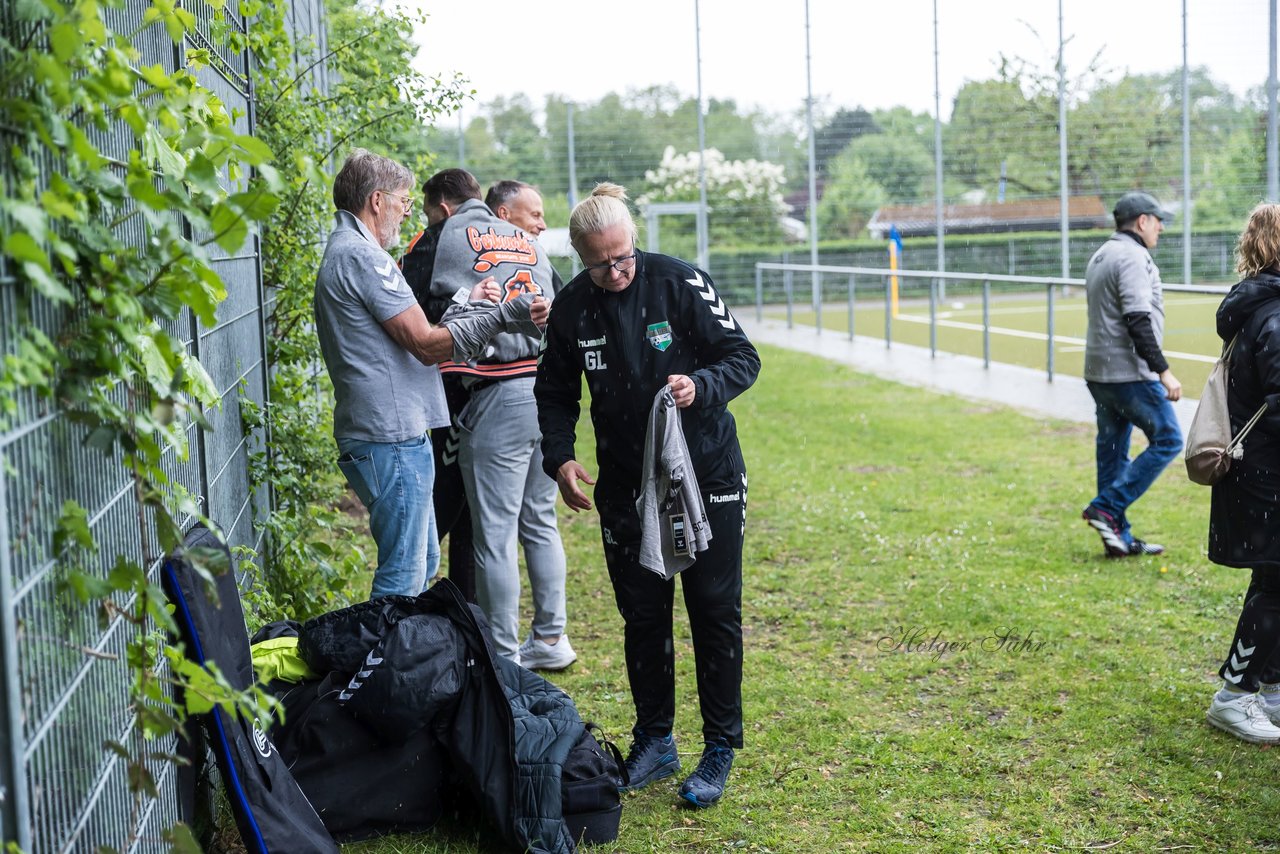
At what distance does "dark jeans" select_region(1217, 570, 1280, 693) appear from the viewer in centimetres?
411

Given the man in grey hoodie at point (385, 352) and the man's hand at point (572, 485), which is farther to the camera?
the man in grey hoodie at point (385, 352)

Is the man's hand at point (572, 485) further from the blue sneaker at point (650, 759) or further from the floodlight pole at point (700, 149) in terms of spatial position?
the floodlight pole at point (700, 149)

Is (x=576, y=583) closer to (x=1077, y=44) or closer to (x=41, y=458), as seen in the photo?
(x=41, y=458)

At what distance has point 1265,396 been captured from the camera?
407cm

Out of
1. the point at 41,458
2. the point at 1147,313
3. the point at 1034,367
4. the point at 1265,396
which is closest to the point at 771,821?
the point at 1265,396

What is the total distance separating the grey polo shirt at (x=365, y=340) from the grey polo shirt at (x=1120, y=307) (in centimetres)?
379

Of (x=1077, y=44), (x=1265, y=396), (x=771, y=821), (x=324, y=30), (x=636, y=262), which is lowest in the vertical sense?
(x=771, y=821)

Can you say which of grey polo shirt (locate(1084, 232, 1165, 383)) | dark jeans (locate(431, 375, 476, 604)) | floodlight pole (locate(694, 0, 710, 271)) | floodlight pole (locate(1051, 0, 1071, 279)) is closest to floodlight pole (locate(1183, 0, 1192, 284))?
floodlight pole (locate(1051, 0, 1071, 279))

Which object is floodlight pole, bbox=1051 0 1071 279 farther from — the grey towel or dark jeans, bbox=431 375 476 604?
the grey towel

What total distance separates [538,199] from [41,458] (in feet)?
11.5

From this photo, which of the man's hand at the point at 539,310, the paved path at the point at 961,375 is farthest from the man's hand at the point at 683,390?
the paved path at the point at 961,375

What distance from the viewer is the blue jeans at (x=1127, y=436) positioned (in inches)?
248

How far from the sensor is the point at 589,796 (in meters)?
3.45

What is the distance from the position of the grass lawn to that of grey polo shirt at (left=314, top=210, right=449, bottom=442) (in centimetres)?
126
